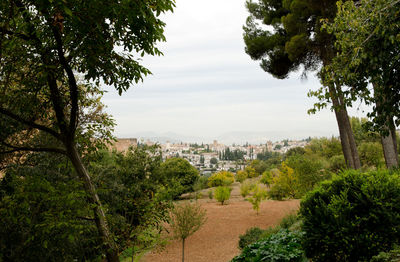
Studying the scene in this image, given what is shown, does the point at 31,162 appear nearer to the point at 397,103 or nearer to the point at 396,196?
the point at 396,196

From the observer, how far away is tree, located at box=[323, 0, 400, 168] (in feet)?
14.3

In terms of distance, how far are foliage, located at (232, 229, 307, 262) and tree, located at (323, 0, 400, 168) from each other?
9.19 ft

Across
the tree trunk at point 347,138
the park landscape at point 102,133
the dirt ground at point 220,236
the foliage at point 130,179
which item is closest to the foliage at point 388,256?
the park landscape at point 102,133

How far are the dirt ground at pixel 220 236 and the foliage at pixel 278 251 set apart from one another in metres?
5.25

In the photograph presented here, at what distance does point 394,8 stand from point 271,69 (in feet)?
33.9

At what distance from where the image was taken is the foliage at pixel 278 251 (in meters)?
3.43

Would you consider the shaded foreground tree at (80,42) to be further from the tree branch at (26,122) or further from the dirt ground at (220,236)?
the dirt ground at (220,236)

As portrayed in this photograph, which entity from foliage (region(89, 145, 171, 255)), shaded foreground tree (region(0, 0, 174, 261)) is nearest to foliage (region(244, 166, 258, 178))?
foliage (region(89, 145, 171, 255))

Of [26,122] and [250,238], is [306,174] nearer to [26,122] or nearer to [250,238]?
[250,238]

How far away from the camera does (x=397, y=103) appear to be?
489 cm

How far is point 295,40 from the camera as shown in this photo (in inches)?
449

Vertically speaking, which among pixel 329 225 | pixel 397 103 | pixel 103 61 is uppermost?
pixel 103 61

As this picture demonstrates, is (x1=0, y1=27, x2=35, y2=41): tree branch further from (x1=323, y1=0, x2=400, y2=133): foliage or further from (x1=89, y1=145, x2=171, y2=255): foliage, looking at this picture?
(x1=323, y1=0, x2=400, y2=133): foliage

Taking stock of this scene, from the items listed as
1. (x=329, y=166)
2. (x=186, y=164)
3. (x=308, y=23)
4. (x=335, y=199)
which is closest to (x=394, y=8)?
(x=335, y=199)
